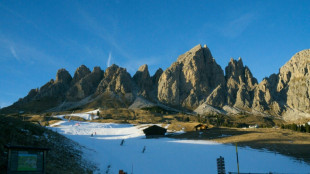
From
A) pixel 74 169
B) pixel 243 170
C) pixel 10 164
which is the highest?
pixel 10 164

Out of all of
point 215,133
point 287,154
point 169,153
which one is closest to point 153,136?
point 215,133

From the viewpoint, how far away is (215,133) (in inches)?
2719

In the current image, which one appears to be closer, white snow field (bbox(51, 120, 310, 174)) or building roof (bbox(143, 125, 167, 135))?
white snow field (bbox(51, 120, 310, 174))

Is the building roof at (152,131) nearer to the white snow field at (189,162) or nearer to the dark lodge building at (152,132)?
the dark lodge building at (152,132)

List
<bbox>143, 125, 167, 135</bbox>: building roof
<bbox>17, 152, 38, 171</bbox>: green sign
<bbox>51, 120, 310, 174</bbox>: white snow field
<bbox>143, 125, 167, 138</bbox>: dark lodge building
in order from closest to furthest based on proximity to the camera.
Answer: <bbox>17, 152, 38, 171</bbox>: green sign < <bbox>51, 120, 310, 174</bbox>: white snow field < <bbox>143, 125, 167, 138</bbox>: dark lodge building < <bbox>143, 125, 167, 135</bbox>: building roof

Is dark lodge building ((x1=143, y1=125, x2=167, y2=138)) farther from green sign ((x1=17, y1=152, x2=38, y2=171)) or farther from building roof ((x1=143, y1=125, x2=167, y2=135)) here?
green sign ((x1=17, y1=152, x2=38, y2=171))

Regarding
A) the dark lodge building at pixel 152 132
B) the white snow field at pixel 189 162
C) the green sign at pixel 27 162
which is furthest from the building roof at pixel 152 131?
the green sign at pixel 27 162

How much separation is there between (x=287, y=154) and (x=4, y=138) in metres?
40.3

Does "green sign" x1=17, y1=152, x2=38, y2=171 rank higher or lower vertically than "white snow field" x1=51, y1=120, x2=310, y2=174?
higher

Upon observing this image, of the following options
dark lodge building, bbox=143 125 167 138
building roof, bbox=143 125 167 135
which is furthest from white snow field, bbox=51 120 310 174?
building roof, bbox=143 125 167 135

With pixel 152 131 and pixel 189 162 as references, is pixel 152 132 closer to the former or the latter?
pixel 152 131

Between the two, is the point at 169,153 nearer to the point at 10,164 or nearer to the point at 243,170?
the point at 243,170

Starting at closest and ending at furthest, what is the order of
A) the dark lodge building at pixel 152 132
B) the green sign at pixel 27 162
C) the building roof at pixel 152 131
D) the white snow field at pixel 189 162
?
1. the green sign at pixel 27 162
2. the white snow field at pixel 189 162
3. the dark lodge building at pixel 152 132
4. the building roof at pixel 152 131

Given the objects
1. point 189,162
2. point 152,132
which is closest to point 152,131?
point 152,132
